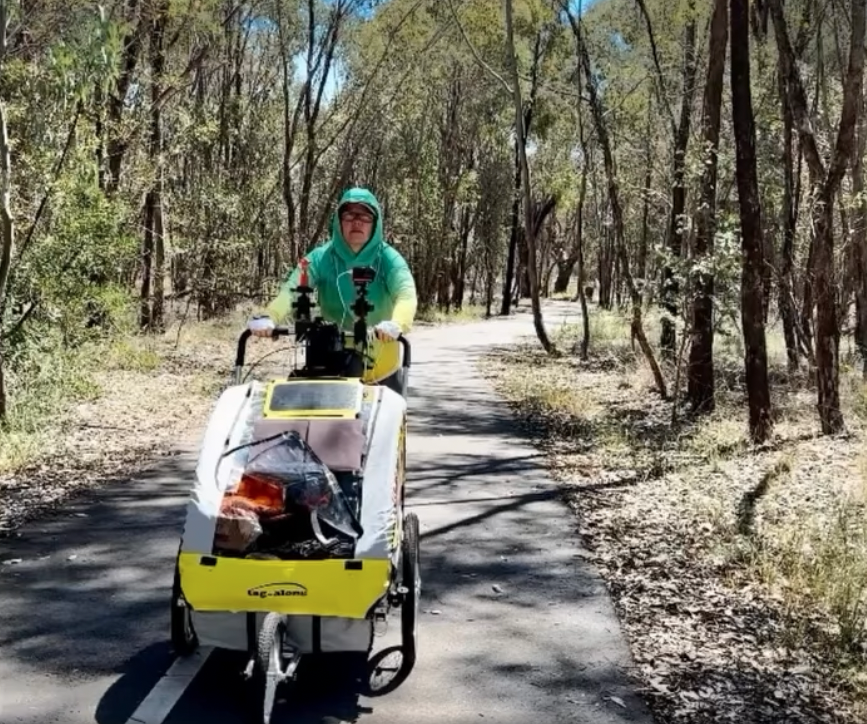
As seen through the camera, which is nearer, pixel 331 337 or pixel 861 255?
pixel 331 337

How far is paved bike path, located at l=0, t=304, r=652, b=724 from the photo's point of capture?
3.88 meters

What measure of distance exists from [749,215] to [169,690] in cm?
793

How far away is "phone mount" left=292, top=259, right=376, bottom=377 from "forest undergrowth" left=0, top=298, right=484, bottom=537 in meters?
0.29

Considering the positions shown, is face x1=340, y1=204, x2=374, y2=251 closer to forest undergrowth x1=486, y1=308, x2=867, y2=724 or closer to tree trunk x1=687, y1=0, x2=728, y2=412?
forest undergrowth x1=486, y1=308, x2=867, y2=724

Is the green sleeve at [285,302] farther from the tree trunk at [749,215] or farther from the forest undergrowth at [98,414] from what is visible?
the tree trunk at [749,215]

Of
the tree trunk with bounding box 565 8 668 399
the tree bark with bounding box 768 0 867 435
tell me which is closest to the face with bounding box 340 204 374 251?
the tree bark with bounding box 768 0 867 435

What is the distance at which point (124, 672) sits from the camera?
13.6 ft

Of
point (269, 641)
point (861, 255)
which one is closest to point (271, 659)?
point (269, 641)

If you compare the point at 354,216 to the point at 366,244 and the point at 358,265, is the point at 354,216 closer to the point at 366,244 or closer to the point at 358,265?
the point at 366,244

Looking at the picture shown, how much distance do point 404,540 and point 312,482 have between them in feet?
2.66

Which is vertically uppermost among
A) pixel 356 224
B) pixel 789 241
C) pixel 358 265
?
pixel 789 241

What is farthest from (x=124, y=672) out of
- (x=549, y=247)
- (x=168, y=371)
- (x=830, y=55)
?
(x=549, y=247)

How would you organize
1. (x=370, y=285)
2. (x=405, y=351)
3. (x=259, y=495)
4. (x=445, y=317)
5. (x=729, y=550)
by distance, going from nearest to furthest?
1. (x=259, y=495)
2. (x=405, y=351)
3. (x=370, y=285)
4. (x=729, y=550)
5. (x=445, y=317)

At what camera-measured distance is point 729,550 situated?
20.1ft
